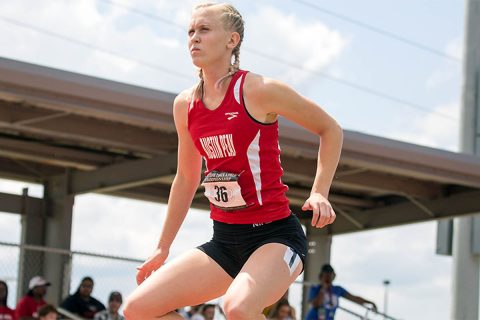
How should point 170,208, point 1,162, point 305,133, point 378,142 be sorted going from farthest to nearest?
point 1,162 → point 378,142 → point 305,133 → point 170,208

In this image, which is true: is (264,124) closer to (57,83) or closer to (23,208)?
(57,83)

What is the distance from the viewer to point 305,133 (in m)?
16.1

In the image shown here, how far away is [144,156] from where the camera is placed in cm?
1825

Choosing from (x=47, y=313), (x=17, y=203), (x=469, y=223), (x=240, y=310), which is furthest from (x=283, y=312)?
(x=240, y=310)

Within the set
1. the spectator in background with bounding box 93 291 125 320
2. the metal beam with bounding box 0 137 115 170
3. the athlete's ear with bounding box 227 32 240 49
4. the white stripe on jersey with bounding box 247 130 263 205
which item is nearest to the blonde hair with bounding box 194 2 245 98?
→ the athlete's ear with bounding box 227 32 240 49

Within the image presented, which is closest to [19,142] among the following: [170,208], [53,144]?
[53,144]

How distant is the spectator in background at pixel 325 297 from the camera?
15312 mm

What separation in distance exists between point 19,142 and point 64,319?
3888 mm

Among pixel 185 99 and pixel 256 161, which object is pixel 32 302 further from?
pixel 256 161

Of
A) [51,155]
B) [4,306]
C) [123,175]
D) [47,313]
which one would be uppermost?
[51,155]

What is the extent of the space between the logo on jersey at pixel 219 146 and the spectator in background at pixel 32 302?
7.97 m

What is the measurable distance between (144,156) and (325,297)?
4.23 m

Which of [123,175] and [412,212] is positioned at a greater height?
[412,212]

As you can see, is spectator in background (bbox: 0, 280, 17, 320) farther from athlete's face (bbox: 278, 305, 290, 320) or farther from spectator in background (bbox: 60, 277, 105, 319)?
athlete's face (bbox: 278, 305, 290, 320)
